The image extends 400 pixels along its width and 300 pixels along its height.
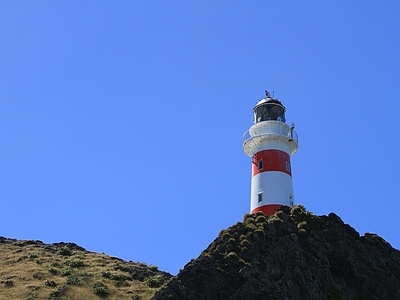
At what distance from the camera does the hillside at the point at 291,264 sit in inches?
1502

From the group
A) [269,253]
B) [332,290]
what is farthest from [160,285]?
[332,290]

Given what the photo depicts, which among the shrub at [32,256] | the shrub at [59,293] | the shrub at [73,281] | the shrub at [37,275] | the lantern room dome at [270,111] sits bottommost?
the shrub at [59,293]

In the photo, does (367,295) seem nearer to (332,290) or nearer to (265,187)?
(332,290)

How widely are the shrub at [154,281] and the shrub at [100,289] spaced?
356 cm

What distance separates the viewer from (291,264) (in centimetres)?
4041

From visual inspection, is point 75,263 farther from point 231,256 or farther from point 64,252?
→ point 231,256

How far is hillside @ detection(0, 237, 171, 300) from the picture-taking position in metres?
46.2

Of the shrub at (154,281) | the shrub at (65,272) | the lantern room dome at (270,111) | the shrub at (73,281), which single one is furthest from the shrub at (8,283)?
the lantern room dome at (270,111)

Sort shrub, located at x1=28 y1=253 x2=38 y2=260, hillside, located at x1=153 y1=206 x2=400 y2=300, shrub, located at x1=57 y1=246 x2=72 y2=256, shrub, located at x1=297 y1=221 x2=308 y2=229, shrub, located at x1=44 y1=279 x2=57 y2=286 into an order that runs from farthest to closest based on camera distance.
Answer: shrub, located at x1=57 y1=246 x2=72 y2=256, shrub, located at x1=28 y1=253 x2=38 y2=260, shrub, located at x1=44 y1=279 x2=57 y2=286, shrub, located at x1=297 y1=221 x2=308 y2=229, hillside, located at x1=153 y1=206 x2=400 y2=300

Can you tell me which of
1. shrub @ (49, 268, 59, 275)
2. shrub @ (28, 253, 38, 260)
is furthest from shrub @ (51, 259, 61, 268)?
shrub @ (28, 253, 38, 260)

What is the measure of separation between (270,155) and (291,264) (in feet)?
50.9

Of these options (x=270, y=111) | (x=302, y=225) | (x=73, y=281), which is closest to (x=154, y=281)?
(x=73, y=281)

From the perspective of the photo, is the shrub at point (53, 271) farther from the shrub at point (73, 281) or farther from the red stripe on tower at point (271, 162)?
the red stripe on tower at point (271, 162)

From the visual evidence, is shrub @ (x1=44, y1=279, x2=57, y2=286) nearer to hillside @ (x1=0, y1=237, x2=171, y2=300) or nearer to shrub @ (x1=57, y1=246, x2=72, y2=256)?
hillside @ (x1=0, y1=237, x2=171, y2=300)
